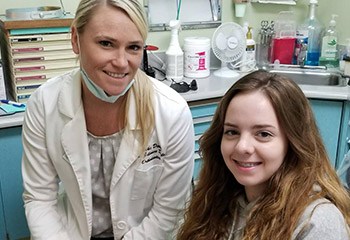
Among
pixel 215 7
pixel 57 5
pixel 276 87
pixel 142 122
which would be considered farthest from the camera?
pixel 215 7

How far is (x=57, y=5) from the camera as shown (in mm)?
2234

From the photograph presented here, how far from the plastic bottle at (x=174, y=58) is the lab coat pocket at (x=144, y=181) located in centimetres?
102

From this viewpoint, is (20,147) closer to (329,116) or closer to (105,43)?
(105,43)

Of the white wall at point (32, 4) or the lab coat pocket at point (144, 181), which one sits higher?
the white wall at point (32, 4)

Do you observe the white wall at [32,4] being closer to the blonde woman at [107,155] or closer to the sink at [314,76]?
the blonde woman at [107,155]

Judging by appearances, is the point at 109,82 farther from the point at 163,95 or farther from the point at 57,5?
the point at 57,5

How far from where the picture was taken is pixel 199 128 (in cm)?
224

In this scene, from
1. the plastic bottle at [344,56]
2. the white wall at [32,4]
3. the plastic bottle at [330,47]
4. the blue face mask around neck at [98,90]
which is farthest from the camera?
the plastic bottle at [330,47]

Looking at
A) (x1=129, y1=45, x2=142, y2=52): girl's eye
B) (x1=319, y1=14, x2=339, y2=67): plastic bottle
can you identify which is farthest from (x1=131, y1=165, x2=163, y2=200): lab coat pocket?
(x1=319, y1=14, x2=339, y2=67): plastic bottle

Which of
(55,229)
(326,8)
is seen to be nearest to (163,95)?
(55,229)

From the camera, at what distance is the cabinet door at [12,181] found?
1838 millimetres

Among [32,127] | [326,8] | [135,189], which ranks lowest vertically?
[135,189]

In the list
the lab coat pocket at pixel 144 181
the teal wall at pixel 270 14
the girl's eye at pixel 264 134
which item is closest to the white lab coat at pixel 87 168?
the lab coat pocket at pixel 144 181

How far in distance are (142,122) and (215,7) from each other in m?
1.49
